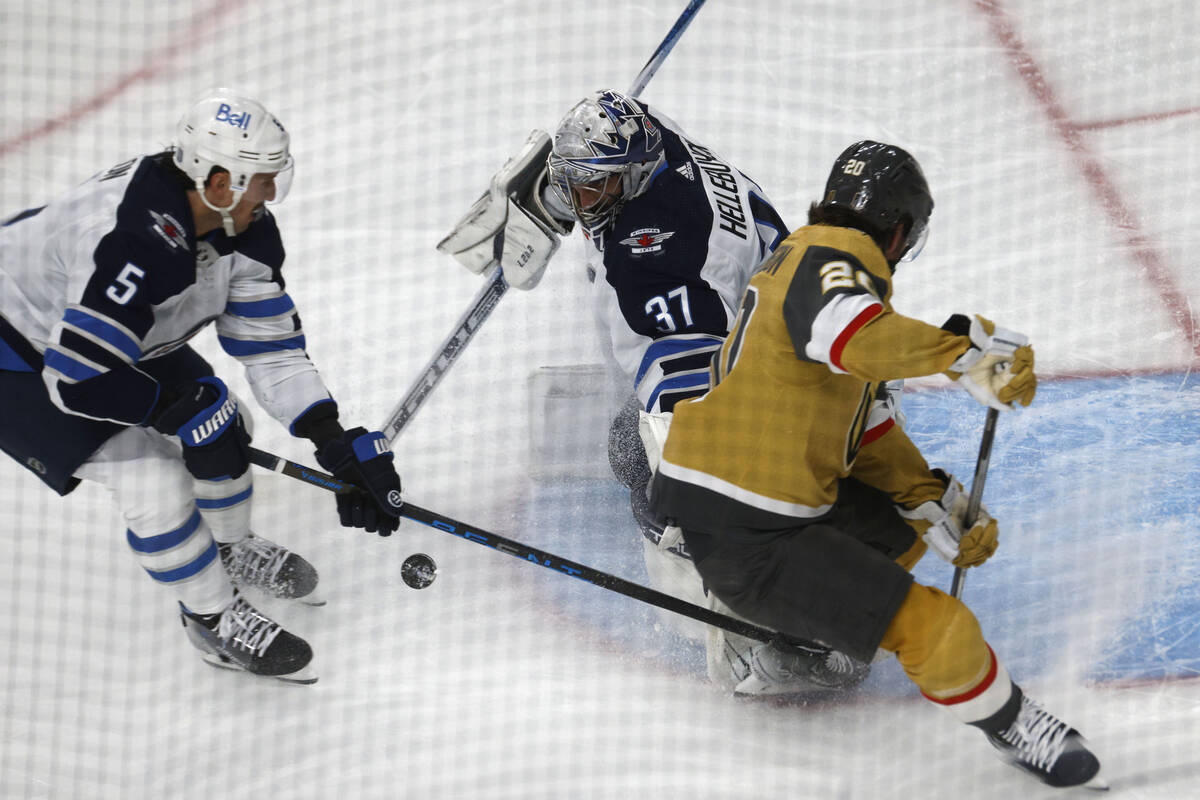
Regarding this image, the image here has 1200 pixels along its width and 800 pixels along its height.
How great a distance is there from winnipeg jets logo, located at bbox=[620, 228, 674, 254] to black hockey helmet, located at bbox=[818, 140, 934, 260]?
1.46 ft

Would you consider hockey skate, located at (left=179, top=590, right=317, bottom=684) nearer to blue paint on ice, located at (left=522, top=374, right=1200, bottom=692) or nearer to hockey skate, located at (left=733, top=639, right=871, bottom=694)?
blue paint on ice, located at (left=522, top=374, right=1200, bottom=692)

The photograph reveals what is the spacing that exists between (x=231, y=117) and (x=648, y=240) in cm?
84

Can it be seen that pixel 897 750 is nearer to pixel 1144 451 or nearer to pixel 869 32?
pixel 1144 451

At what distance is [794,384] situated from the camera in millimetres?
1917

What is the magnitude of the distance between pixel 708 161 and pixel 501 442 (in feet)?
3.40

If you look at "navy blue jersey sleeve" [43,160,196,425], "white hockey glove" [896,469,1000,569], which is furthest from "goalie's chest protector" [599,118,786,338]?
"navy blue jersey sleeve" [43,160,196,425]

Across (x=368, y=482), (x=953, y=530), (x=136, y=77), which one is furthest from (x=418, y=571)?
(x=136, y=77)

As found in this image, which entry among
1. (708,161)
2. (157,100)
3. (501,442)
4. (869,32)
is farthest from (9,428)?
(869,32)

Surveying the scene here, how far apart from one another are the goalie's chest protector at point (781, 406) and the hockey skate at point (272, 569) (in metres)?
1.13

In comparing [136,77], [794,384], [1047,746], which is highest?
[794,384]

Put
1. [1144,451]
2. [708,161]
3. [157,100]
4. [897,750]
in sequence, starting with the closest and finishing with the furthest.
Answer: [897,750] < [708,161] < [1144,451] < [157,100]

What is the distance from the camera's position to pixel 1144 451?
2912mm

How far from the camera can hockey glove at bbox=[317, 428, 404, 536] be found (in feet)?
8.04

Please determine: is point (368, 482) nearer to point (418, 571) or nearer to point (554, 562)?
point (418, 571)
